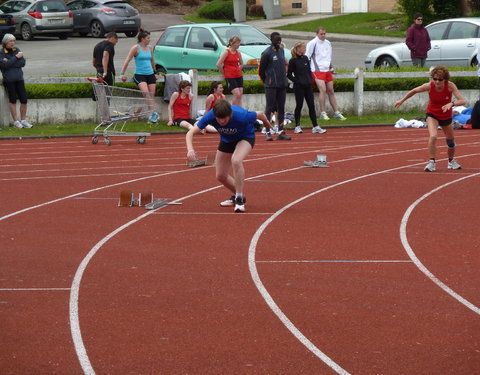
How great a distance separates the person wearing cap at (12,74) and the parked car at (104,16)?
19922mm

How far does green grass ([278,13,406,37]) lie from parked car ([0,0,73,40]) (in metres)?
8.69

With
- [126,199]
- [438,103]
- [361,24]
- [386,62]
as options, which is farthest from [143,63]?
[361,24]

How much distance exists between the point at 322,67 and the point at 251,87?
5.23 feet

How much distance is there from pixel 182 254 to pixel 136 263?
57cm

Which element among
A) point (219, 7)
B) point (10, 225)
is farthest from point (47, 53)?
point (10, 225)

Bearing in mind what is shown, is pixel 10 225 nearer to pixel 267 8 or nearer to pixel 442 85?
pixel 442 85

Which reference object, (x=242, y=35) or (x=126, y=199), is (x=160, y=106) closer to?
(x=242, y=35)

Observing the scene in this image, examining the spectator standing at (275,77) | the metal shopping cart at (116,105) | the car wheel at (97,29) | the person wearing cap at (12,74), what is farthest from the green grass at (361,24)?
the metal shopping cart at (116,105)

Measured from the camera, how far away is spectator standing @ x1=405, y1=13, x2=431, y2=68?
2536 centimetres

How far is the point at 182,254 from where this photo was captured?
10734 mm

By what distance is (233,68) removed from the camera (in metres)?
21.9

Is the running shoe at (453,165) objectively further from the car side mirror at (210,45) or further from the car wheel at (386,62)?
the car wheel at (386,62)

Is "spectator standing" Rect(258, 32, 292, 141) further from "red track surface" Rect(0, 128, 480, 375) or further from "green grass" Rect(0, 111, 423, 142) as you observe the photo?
"red track surface" Rect(0, 128, 480, 375)

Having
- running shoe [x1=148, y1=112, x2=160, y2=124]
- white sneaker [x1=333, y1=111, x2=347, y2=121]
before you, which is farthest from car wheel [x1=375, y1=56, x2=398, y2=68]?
running shoe [x1=148, y1=112, x2=160, y2=124]
